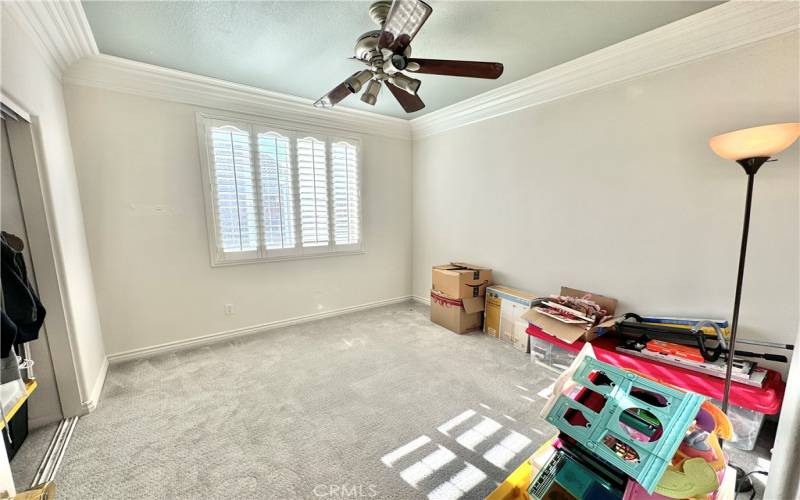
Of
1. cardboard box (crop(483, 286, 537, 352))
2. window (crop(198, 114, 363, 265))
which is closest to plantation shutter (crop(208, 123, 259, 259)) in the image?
window (crop(198, 114, 363, 265))

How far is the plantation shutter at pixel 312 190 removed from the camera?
3506mm

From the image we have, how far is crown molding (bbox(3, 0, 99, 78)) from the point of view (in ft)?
5.31

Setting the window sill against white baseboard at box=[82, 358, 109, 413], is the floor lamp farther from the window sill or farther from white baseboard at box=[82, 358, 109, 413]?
white baseboard at box=[82, 358, 109, 413]

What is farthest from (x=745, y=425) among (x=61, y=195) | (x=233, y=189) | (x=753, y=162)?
(x=61, y=195)

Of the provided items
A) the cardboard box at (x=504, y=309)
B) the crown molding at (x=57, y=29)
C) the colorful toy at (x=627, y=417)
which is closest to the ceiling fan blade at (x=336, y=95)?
the crown molding at (x=57, y=29)

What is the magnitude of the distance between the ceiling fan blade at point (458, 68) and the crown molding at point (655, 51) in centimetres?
124

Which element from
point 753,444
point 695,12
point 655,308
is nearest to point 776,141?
point 695,12

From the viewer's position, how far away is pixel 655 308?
2.37m

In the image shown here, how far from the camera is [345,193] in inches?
152

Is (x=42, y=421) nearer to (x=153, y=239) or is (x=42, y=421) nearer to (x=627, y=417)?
(x=153, y=239)

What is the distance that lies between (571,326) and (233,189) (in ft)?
11.1

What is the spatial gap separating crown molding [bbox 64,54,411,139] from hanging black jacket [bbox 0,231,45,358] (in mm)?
1561

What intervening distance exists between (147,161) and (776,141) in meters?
4.23

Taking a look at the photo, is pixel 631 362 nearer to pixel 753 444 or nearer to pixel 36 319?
pixel 753 444
